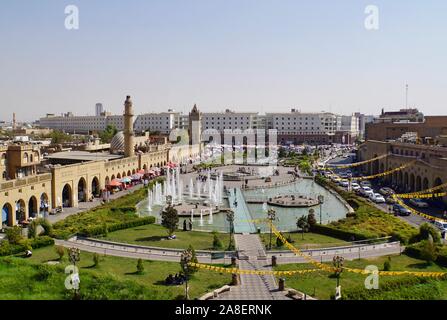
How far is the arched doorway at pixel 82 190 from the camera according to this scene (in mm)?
37938

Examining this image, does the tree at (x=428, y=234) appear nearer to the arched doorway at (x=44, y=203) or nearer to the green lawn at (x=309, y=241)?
the green lawn at (x=309, y=241)

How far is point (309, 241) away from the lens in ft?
79.6

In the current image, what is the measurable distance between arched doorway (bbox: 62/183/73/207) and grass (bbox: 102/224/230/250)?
10.2 metres

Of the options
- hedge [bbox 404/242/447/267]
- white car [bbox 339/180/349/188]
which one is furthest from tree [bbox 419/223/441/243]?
white car [bbox 339/180/349/188]

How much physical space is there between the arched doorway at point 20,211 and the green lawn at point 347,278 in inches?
719

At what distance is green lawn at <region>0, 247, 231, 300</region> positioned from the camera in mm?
15891

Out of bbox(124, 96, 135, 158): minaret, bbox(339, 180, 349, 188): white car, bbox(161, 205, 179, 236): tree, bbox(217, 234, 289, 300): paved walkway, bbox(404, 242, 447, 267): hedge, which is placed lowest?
bbox(217, 234, 289, 300): paved walkway

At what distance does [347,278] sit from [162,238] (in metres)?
10.3

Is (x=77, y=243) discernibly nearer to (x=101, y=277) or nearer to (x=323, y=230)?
(x=101, y=277)

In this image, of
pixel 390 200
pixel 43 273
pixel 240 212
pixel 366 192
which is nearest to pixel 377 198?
pixel 390 200

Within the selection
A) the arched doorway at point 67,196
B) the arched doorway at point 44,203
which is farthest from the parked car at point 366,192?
the arched doorway at point 44,203

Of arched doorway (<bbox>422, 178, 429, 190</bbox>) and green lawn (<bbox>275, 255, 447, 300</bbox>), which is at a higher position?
arched doorway (<bbox>422, 178, 429, 190</bbox>)

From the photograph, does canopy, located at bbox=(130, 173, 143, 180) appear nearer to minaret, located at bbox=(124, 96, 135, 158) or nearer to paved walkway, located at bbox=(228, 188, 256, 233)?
minaret, located at bbox=(124, 96, 135, 158)

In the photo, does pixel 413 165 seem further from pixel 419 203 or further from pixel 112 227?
pixel 112 227
